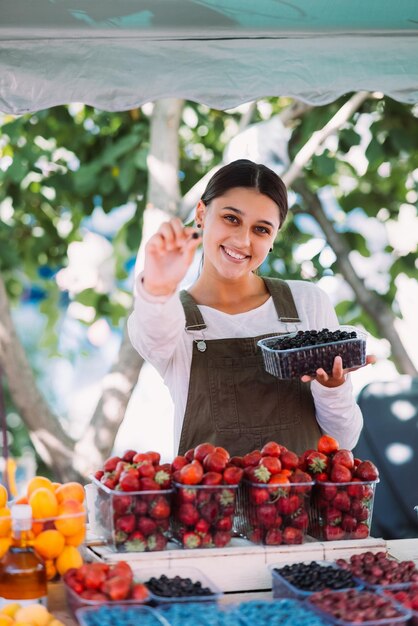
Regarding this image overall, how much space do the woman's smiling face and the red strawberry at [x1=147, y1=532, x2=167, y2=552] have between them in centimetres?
87

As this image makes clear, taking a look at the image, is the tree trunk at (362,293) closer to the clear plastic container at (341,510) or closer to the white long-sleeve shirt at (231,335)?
the white long-sleeve shirt at (231,335)

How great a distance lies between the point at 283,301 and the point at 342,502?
0.78 metres

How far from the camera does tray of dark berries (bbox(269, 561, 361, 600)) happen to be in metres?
1.67

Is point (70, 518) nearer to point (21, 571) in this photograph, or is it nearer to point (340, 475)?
point (21, 571)

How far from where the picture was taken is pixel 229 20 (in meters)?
2.43

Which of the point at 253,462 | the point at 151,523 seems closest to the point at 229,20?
the point at 253,462

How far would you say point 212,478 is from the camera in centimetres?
180

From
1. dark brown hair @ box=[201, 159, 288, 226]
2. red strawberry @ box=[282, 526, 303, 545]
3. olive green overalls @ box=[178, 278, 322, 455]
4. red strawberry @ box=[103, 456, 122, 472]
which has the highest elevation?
dark brown hair @ box=[201, 159, 288, 226]

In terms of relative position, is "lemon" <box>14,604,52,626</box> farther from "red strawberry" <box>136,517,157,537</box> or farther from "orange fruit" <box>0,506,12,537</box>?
"red strawberry" <box>136,517,157,537</box>

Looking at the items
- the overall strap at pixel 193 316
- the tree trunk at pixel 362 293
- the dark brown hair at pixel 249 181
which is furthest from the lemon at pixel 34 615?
the tree trunk at pixel 362 293

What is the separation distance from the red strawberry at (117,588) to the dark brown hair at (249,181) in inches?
48.4

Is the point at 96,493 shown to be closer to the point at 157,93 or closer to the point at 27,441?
the point at 157,93

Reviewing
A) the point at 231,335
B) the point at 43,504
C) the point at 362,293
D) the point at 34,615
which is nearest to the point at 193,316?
the point at 231,335

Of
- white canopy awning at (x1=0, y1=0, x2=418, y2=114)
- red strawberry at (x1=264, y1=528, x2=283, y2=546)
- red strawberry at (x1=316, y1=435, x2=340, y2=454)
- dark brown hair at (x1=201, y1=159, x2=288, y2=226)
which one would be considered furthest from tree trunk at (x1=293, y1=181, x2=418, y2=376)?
red strawberry at (x1=264, y1=528, x2=283, y2=546)
